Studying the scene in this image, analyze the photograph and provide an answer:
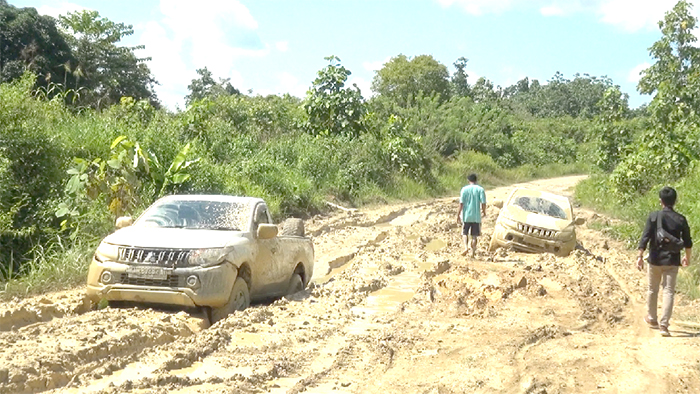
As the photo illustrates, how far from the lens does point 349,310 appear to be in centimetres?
973

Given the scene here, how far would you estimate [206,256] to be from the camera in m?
8.39

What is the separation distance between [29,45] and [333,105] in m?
12.5

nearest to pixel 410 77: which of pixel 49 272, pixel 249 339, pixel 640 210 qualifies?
pixel 640 210

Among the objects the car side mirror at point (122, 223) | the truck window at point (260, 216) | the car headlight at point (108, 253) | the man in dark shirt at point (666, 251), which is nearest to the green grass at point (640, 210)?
the man in dark shirt at point (666, 251)

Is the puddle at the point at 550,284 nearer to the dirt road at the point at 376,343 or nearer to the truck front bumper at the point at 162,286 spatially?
the dirt road at the point at 376,343

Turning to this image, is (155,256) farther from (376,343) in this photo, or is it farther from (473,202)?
(473,202)

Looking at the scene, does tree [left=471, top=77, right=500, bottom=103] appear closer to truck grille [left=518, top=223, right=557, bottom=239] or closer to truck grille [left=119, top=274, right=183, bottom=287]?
truck grille [left=518, top=223, right=557, bottom=239]

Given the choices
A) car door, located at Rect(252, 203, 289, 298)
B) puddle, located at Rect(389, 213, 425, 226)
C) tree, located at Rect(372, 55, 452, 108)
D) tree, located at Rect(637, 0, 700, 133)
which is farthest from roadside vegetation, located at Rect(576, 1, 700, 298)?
tree, located at Rect(372, 55, 452, 108)

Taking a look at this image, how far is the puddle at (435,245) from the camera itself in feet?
59.8

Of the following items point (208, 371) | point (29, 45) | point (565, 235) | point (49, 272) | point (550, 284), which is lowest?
point (550, 284)

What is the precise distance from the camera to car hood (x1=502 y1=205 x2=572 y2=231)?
16.1m

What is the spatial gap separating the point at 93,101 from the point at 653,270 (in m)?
23.8

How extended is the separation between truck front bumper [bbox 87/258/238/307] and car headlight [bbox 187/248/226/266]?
88 millimetres

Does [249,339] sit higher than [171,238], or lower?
lower
